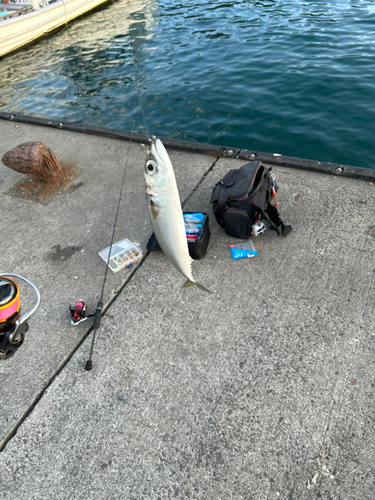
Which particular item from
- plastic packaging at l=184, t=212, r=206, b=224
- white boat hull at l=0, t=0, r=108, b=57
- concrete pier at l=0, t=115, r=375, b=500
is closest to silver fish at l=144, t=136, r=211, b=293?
concrete pier at l=0, t=115, r=375, b=500

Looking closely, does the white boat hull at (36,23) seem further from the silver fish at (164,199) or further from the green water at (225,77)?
the silver fish at (164,199)

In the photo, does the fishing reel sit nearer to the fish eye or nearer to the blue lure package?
the fish eye

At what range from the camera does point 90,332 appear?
125 inches

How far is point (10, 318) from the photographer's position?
76.4 inches

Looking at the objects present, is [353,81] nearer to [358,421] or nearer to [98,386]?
[358,421]

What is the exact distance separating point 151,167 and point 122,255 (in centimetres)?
181

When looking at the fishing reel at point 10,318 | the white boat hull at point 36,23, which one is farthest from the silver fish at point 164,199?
the white boat hull at point 36,23

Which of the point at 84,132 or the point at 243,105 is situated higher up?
the point at 84,132

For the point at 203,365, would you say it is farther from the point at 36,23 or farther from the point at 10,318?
the point at 36,23

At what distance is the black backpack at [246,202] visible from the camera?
11.8 ft

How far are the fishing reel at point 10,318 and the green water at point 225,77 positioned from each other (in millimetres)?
5708

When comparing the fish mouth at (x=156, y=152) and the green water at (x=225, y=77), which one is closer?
the fish mouth at (x=156, y=152)

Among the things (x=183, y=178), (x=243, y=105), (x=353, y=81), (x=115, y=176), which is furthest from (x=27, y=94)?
(x=353, y=81)

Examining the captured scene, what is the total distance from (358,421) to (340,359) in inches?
18.7
